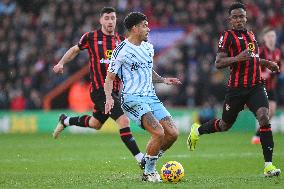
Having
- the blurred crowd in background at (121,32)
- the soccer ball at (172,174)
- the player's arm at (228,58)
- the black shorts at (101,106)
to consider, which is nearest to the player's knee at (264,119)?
the player's arm at (228,58)

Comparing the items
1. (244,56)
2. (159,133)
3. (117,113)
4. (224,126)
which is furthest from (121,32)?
(159,133)

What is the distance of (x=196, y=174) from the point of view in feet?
35.8

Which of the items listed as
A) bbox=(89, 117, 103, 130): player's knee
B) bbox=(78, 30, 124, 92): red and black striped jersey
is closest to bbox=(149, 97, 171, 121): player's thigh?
bbox=(78, 30, 124, 92): red and black striped jersey

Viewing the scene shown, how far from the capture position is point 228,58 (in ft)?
35.2

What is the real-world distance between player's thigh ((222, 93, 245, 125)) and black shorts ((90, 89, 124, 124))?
1.73 m

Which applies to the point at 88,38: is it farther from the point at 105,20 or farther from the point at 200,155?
the point at 200,155

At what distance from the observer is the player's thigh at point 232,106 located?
11.1 m

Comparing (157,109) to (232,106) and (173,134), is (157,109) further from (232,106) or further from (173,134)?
(232,106)

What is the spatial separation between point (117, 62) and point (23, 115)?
14.6 metres

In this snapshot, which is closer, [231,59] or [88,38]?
[231,59]

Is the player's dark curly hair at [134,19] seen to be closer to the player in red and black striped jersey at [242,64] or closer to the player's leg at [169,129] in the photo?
the player's leg at [169,129]

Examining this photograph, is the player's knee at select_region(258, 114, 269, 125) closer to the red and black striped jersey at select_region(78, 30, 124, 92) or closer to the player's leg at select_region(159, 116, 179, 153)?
the player's leg at select_region(159, 116, 179, 153)

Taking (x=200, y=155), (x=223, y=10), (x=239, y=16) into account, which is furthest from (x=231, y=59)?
(x=223, y=10)

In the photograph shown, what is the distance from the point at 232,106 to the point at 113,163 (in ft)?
8.48
